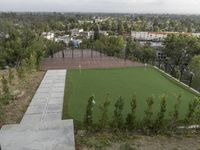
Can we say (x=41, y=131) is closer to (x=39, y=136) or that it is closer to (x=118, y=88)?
(x=39, y=136)

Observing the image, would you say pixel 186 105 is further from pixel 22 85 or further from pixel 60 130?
pixel 22 85

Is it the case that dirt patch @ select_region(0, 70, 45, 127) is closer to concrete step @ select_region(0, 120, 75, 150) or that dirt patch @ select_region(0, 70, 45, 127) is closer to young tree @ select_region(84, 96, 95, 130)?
concrete step @ select_region(0, 120, 75, 150)

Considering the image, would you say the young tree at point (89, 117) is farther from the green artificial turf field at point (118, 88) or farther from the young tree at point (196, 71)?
the young tree at point (196, 71)

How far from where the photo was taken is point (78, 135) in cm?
770

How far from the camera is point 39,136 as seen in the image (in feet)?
23.8

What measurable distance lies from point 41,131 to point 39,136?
12.7 inches

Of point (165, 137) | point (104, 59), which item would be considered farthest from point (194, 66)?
point (165, 137)

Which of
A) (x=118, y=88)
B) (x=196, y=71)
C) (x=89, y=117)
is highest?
(x=89, y=117)

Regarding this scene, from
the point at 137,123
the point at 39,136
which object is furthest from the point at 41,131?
the point at 137,123

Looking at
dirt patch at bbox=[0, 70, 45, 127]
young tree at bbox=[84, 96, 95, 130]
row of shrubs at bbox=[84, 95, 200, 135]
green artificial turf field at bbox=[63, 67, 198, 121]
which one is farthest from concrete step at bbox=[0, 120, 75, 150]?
green artificial turf field at bbox=[63, 67, 198, 121]

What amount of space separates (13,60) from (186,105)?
1843 cm

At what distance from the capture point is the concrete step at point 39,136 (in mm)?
6690

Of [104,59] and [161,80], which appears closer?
[161,80]

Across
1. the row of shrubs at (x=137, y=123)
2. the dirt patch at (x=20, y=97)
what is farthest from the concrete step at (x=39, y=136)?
the dirt patch at (x=20, y=97)
